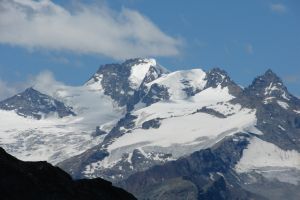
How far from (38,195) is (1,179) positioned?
10.8ft

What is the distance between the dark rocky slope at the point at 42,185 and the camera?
8854 centimetres

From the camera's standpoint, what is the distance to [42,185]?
298 ft

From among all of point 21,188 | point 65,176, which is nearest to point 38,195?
point 21,188

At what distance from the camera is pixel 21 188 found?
88.8 meters

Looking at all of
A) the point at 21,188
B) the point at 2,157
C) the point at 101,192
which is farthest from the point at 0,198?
the point at 101,192

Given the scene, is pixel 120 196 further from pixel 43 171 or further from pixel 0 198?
pixel 0 198

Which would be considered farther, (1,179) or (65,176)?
(65,176)

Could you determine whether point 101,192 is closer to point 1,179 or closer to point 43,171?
point 43,171

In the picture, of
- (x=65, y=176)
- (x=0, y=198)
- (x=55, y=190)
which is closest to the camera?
(x=0, y=198)

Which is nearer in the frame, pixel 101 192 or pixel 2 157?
pixel 2 157

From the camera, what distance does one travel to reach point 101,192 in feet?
331

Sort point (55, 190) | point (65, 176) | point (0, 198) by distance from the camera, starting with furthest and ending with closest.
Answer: point (65, 176) < point (55, 190) < point (0, 198)

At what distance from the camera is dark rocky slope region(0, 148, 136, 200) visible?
8854cm

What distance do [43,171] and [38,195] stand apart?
6263 millimetres
